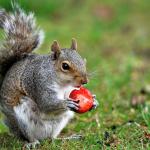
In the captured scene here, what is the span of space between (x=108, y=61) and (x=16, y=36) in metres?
2.95

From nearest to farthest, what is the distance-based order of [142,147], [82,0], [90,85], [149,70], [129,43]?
1. [142,147]
2. [90,85]
3. [149,70]
4. [129,43]
5. [82,0]

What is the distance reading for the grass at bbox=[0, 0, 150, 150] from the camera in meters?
4.45

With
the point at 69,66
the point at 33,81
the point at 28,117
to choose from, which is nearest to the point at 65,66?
the point at 69,66

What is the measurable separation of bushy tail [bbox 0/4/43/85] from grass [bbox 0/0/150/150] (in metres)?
0.61

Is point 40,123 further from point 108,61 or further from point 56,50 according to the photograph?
point 108,61

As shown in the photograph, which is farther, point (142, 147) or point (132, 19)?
point (132, 19)

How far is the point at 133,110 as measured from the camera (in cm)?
551

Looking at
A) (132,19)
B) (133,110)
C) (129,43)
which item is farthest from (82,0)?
(133,110)

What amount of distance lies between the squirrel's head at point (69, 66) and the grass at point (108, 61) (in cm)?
24

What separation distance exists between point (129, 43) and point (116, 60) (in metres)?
0.99

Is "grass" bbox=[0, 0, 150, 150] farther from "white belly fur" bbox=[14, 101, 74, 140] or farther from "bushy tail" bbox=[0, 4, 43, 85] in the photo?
"bushy tail" bbox=[0, 4, 43, 85]

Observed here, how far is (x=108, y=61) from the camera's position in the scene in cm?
762

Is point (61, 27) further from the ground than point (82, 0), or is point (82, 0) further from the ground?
point (82, 0)

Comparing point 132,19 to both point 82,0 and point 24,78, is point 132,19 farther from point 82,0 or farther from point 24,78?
point 24,78
